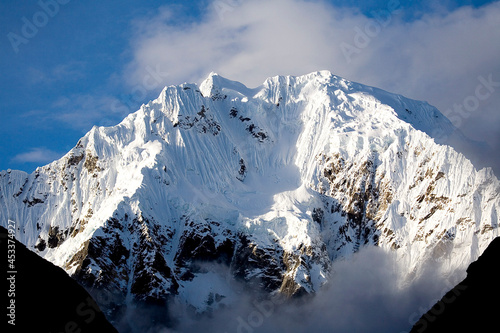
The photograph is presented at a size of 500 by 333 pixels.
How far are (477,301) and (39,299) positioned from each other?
2723 cm

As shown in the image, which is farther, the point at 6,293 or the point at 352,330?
the point at 352,330

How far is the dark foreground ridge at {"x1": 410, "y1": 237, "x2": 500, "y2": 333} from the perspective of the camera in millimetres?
33250

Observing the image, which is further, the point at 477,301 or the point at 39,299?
the point at 39,299

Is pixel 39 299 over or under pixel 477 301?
over

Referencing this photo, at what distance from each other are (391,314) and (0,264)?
180001 millimetres

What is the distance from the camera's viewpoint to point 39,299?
123 ft

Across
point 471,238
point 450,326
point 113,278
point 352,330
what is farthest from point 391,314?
point 450,326

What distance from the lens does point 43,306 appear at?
3769 cm

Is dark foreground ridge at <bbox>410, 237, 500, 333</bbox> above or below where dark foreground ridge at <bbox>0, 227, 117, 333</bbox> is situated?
below

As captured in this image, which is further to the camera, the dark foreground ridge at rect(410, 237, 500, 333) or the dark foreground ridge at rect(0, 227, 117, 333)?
the dark foreground ridge at rect(0, 227, 117, 333)

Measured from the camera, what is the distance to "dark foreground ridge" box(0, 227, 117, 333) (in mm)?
36000

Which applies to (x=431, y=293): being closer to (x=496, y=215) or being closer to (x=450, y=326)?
(x=496, y=215)

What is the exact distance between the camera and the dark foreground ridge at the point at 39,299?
3600 cm

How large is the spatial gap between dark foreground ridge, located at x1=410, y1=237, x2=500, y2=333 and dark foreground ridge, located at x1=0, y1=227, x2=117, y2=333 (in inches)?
900
